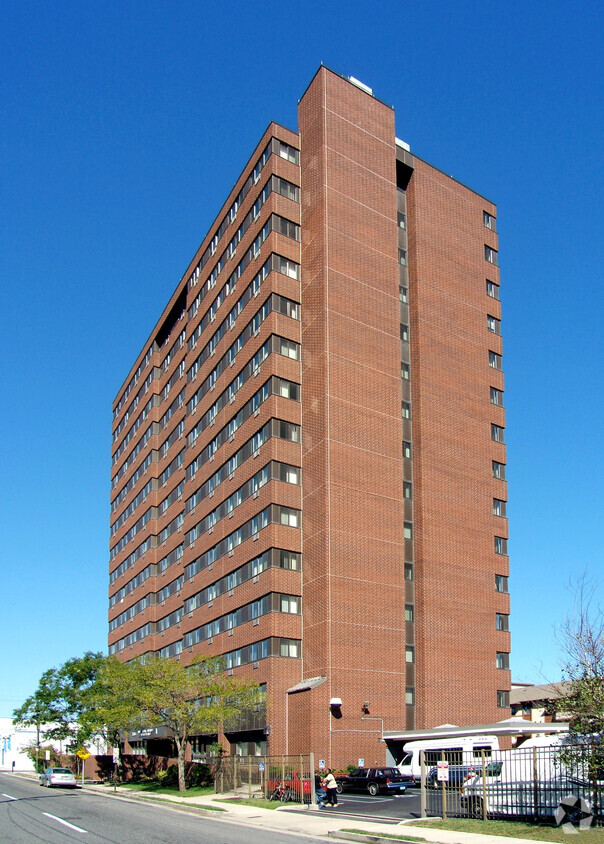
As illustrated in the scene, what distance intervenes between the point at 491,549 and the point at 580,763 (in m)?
37.8

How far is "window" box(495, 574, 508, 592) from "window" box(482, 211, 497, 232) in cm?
2573

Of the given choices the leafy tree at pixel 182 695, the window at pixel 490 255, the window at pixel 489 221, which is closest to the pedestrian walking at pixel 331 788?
the leafy tree at pixel 182 695

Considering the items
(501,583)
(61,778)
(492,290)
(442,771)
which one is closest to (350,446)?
(501,583)

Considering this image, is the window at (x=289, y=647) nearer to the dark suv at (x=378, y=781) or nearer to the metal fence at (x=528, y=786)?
the dark suv at (x=378, y=781)

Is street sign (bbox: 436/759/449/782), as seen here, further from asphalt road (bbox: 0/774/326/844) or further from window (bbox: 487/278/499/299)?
window (bbox: 487/278/499/299)

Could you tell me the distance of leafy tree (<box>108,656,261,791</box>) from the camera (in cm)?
4819

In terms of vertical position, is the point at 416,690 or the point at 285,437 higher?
the point at 285,437

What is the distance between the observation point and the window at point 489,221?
67.3 m

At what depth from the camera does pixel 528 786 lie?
23.9 m

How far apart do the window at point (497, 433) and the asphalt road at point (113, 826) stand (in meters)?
34.6

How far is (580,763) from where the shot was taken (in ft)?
72.7

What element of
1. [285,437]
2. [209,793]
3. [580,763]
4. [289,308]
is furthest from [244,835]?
[289,308]

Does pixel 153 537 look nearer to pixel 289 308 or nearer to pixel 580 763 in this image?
pixel 289 308

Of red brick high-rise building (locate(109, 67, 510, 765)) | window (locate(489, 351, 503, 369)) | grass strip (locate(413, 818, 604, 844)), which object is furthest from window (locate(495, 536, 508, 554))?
grass strip (locate(413, 818, 604, 844))
